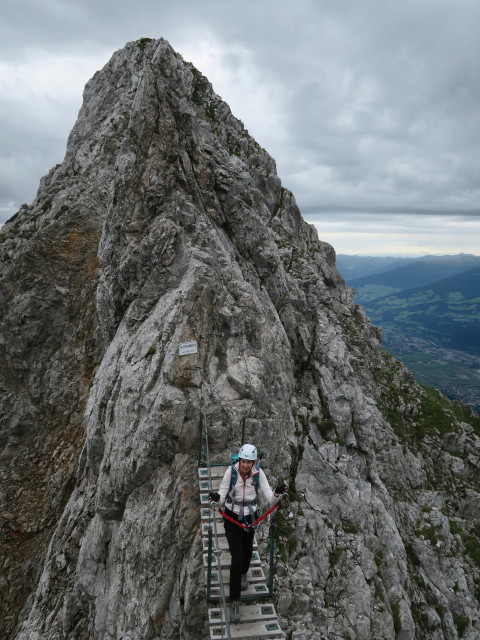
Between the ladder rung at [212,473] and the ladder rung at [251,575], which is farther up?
the ladder rung at [212,473]

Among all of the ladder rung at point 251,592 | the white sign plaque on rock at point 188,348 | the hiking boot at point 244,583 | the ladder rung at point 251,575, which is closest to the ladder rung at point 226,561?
the ladder rung at point 251,575

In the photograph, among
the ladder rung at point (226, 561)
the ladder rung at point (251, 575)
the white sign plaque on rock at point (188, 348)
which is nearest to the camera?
the ladder rung at point (251, 575)

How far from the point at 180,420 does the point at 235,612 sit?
6631 millimetres

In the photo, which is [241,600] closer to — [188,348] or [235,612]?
[235,612]

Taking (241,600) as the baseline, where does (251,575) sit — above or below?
below

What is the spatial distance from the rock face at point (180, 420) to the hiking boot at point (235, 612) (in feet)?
7.87

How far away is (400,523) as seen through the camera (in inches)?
973

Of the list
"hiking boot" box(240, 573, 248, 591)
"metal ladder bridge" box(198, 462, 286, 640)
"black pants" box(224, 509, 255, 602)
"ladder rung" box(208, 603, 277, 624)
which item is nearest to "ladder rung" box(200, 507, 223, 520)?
"metal ladder bridge" box(198, 462, 286, 640)

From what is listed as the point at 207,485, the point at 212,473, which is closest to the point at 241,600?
the point at 207,485

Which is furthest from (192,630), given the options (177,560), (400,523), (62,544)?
(400,523)

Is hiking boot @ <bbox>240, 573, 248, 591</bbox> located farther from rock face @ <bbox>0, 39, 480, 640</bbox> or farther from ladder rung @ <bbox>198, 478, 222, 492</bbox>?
ladder rung @ <bbox>198, 478, 222, 492</bbox>

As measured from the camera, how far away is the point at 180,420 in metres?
15.2

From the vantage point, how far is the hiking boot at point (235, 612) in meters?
10.2

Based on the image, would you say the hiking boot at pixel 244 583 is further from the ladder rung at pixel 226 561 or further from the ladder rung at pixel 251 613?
the ladder rung at pixel 226 561
